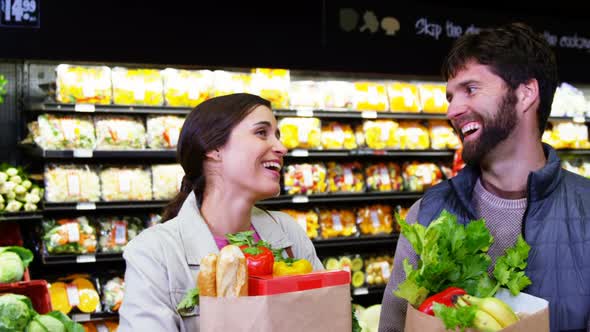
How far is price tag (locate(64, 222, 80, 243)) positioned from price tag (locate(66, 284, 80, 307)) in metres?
0.35

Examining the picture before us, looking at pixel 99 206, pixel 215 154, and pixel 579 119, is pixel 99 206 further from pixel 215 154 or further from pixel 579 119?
pixel 579 119

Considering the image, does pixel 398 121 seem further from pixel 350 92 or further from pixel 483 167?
pixel 483 167

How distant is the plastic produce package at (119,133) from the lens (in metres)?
4.83

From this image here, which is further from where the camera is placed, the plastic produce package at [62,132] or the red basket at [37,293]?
the plastic produce package at [62,132]

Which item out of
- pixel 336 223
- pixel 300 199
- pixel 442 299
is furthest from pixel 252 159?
pixel 336 223

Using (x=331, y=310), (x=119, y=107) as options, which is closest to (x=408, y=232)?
(x=331, y=310)

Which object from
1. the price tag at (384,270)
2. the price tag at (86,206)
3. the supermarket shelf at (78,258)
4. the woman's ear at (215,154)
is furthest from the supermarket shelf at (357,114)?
the woman's ear at (215,154)

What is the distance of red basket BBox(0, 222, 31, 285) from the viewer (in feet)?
14.9

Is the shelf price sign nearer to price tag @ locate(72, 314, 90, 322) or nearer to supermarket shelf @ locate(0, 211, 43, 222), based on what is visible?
supermarket shelf @ locate(0, 211, 43, 222)

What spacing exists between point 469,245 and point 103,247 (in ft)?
12.8

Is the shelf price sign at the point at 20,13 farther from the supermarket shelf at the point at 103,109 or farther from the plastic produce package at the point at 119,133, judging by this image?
the plastic produce package at the point at 119,133

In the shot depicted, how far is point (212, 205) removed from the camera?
2146mm

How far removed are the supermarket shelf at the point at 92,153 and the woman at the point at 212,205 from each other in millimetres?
2560

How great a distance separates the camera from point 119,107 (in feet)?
15.6
